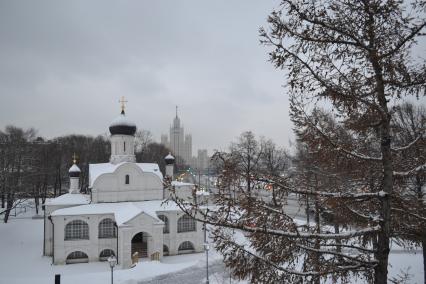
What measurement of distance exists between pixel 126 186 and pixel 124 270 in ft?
27.4

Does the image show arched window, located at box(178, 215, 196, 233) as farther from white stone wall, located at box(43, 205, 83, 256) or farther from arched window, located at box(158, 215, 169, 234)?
white stone wall, located at box(43, 205, 83, 256)

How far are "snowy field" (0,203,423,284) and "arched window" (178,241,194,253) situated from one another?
3.22 ft

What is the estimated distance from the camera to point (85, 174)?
50.1 m

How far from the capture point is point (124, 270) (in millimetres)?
21000

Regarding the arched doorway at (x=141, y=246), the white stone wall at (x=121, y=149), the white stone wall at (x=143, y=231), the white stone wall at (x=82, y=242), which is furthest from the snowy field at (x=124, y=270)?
the white stone wall at (x=121, y=149)

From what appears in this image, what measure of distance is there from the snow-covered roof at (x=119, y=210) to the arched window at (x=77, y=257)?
3.10m

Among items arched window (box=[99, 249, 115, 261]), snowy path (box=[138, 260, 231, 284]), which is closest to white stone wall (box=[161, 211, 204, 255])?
arched window (box=[99, 249, 115, 261])

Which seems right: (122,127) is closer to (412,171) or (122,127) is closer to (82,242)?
(82,242)

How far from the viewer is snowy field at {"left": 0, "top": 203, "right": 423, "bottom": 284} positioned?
19.1 m

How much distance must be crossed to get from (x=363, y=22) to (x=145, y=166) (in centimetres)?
2719

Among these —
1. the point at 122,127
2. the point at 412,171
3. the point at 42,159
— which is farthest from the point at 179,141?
the point at 412,171

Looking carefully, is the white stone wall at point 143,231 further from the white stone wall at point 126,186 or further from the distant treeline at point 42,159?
the distant treeline at point 42,159

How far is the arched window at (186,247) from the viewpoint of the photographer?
88.3 feet

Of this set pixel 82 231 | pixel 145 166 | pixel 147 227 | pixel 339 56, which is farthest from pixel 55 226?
pixel 339 56
